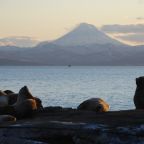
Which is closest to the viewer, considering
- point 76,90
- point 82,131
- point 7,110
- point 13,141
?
point 82,131

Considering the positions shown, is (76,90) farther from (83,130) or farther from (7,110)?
(83,130)

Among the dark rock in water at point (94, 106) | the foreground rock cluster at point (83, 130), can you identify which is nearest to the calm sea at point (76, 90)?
the dark rock in water at point (94, 106)

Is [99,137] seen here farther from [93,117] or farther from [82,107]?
[82,107]

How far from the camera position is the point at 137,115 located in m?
12.4

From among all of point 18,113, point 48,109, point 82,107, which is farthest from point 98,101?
point 18,113

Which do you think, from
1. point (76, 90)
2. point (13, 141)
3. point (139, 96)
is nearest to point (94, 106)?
point (139, 96)

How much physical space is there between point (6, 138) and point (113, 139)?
7.71 ft

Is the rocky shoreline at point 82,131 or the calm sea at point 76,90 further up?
the rocky shoreline at point 82,131

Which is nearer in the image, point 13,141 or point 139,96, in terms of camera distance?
point 13,141

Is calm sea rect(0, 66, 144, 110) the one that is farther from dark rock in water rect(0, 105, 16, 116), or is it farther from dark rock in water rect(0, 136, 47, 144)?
dark rock in water rect(0, 136, 47, 144)

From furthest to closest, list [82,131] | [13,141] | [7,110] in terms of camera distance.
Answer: [7,110]
[13,141]
[82,131]

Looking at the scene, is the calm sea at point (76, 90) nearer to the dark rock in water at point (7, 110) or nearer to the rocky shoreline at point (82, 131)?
the dark rock in water at point (7, 110)

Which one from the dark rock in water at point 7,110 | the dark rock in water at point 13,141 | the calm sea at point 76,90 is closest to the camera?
the dark rock in water at point 13,141

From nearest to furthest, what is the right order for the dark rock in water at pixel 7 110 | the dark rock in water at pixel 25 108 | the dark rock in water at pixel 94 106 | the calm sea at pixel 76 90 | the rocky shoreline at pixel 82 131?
the rocky shoreline at pixel 82 131, the dark rock in water at pixel 25 108, the dark rock in water at pixel 7 110, the dark rock in water at pixel 94 106, the calm sea at pixel 76 90
